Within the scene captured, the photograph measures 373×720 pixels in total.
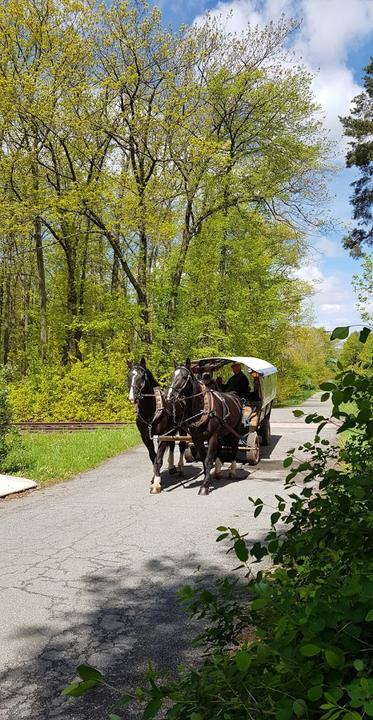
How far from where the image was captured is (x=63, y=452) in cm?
1348

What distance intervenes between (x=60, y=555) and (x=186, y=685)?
15.4 feet

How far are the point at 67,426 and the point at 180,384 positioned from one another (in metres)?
11.2

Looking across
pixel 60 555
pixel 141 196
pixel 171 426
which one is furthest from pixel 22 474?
pixel 141 196

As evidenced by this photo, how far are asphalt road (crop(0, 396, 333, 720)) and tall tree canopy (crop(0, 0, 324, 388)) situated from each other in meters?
13.8

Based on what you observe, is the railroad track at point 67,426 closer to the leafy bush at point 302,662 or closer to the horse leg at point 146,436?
the horse leg at point 146,436

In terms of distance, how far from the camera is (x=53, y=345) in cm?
2619

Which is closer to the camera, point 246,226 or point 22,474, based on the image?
point 22,474

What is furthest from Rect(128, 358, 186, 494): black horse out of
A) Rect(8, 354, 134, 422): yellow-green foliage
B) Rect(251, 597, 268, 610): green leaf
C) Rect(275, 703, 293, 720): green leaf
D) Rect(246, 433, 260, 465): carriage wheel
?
Rect(8, 354, 134, 422): yellow-green foliage

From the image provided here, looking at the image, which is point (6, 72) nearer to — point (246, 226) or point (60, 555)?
point (246, 226)

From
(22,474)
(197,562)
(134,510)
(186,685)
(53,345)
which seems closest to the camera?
(186,685)

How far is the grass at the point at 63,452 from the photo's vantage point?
11461 mm

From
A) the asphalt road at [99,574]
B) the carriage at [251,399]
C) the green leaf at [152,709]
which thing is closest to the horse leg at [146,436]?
the asphalt road at [99,574]

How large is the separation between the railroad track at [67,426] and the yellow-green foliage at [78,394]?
34.7 inches

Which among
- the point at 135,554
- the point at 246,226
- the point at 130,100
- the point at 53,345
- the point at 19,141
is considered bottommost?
the point at 135,554
